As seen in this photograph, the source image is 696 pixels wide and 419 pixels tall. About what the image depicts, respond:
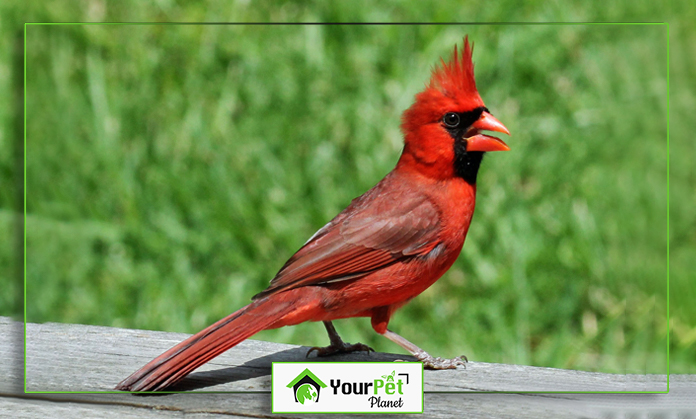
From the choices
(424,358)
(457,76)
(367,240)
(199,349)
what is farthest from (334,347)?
(457,76)

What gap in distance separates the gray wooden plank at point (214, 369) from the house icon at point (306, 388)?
0.26 ft

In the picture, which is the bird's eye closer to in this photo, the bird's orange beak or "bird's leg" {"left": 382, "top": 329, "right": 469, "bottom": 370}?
the bird's orange beak

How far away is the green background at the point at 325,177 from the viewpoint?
314cm

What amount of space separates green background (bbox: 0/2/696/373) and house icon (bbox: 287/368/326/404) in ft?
2.40

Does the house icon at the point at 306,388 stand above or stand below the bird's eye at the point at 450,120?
below

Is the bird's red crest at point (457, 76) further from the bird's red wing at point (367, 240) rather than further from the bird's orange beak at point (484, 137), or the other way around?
the bird's red wing at point (367, 240)

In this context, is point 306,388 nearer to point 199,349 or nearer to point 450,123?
point 199,349

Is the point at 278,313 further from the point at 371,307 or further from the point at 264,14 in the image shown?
the point at 264,14

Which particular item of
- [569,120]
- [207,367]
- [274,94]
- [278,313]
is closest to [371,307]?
[278,313]

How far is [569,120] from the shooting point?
355 cm

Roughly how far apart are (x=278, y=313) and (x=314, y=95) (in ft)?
3.70

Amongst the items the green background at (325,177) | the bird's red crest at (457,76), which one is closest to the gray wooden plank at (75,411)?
the green background at (325,177)

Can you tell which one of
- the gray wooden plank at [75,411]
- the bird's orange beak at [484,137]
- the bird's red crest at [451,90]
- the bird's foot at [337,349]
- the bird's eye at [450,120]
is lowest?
the gray wooden plank at [75,411]

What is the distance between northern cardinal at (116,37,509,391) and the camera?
2.51 metres
